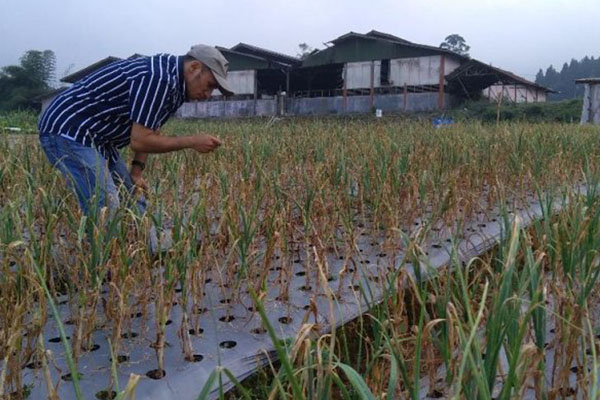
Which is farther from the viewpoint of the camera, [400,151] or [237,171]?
[400,151]

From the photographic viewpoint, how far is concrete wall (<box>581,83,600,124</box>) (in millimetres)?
17172

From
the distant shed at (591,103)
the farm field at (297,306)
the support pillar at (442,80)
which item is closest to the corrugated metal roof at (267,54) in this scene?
the support pillar at (442,80)

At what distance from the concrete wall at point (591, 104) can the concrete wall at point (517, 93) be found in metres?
4.95

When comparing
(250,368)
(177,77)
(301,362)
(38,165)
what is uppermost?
(177,77)

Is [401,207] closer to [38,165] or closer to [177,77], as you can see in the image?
[177,77]

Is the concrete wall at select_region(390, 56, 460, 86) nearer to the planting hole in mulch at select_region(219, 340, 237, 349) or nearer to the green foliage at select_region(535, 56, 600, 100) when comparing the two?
the planting hole in mulch at select_region(219, 340, 237, 349)

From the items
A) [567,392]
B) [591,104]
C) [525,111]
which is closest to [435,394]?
[567,392]

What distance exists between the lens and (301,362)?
1.20 m

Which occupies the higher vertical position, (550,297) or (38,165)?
(38,165)

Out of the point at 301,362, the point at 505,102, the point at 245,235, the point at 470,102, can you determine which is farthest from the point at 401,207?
the point at 505,102

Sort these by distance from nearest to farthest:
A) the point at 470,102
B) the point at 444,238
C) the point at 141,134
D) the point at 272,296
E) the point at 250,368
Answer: the point at 250,368, the point at 272,296, the point at 141,134, the point at 444,238, the point at 470,102

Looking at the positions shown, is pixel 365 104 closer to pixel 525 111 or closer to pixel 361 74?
pixel 361 74

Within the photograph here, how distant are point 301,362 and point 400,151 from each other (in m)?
3.35

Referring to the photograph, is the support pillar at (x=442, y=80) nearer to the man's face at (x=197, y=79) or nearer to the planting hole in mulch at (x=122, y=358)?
the man's face at (x=197, y=79)
